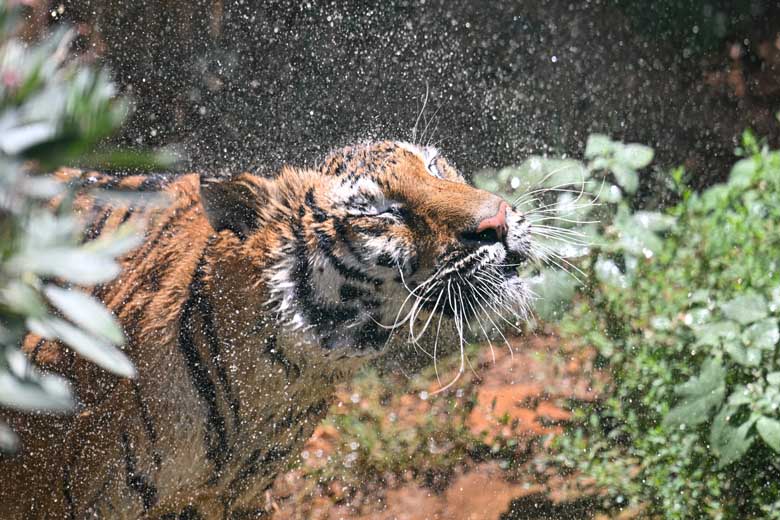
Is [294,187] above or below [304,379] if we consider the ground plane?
above

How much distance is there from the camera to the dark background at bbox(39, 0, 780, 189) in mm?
2312

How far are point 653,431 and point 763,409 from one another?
0.41 meters

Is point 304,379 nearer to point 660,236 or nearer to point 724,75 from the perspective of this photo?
point 660,236

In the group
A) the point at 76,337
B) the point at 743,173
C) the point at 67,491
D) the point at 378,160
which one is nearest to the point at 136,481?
the point at 67,491

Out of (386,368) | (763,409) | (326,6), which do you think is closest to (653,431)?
(763,409)

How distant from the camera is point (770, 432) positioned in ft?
10.5

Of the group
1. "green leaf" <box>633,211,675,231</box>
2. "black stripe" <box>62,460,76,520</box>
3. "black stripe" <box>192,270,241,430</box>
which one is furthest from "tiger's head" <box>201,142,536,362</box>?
"green leaf" <box>633,211,675,231</box>

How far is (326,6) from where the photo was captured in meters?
2.64

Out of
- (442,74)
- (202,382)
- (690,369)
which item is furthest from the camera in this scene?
(690,369)

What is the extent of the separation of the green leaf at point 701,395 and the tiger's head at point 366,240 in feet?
4.39

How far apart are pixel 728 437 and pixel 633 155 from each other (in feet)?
3.99

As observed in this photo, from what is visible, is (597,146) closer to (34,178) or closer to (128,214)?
(128,214)

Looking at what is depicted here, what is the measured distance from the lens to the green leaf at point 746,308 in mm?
3363

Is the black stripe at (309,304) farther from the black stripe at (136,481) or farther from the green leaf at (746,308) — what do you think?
the green leaf at (746,308)
